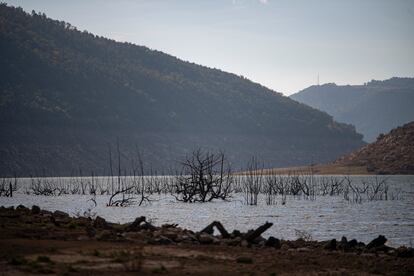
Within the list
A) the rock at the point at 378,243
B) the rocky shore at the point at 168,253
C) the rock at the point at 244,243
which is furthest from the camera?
the rock at the point at 378,243

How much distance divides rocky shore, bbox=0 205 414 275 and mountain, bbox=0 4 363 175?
10033 cm

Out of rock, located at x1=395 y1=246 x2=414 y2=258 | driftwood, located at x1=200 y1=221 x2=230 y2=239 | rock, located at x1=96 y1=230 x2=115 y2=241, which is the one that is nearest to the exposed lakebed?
rock, located at x1=395 y1=246 x2=414 y2=258

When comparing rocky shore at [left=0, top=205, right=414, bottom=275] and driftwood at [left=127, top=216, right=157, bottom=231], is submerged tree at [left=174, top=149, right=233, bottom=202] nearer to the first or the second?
driftwood at [left=127, top=216, right=157, bottom=231]

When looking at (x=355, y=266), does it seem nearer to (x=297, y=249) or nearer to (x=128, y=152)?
(x=297, y=249)

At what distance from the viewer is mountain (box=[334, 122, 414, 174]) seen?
101m

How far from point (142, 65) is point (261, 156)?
49.4 metres

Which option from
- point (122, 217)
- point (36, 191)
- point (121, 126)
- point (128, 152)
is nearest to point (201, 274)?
point (122, 217)

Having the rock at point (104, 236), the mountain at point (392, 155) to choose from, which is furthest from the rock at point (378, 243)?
the mountain at point (392, 155)

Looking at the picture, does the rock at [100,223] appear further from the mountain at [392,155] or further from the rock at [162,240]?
the mountain at [392,155]

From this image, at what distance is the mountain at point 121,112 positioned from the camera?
126438 mm

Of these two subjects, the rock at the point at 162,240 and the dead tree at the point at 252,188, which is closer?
→ the rock at the point at 162,240

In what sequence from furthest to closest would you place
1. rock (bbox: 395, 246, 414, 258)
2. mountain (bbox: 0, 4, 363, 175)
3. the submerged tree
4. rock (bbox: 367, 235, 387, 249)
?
mountain (bbox: 0, 4, 363, 175), the submerged tree, rock (bbox: 367, 235, 387, 249), rock (bbox: 395, 246, 414, 258)

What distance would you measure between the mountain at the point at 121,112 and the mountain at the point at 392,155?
4325 centimetres

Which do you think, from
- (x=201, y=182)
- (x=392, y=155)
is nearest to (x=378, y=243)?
(x=201, y=182)
